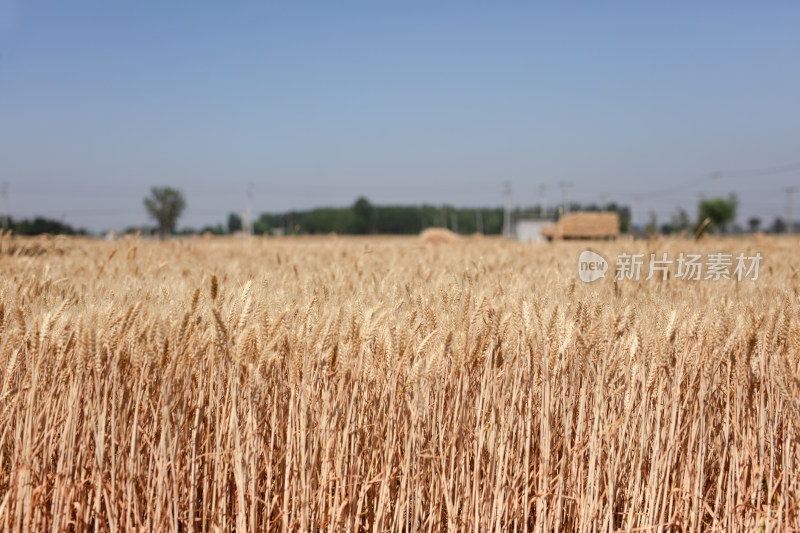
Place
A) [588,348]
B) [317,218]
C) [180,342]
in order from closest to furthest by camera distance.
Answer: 1. [180,342]
2. [588,348]
3. [317,218]

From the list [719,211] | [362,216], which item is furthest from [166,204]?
[719,211]

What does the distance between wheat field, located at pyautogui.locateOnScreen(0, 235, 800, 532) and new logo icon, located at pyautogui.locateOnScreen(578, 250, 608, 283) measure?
5.35ft

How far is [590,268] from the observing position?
3.82m

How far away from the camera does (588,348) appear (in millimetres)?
1646

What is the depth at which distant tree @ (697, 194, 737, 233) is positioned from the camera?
193 feet

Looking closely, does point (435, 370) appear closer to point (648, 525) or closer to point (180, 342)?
point (180, 342)

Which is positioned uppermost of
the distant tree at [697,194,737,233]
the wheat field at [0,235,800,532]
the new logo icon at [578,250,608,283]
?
the distant tree at [697,194,737,233]

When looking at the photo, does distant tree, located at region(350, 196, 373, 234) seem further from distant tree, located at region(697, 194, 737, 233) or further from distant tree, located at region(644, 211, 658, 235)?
distant tree, located at region(644, 211, 658, 235)

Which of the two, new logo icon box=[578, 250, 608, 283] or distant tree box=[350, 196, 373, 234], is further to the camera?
distant tree box=[350, 196, 373, 234]

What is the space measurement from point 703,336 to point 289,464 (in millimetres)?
1434

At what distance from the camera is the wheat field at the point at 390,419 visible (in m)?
1.56

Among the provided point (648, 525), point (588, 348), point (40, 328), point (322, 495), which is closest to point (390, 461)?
point (322, 495)

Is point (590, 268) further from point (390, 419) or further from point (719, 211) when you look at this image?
point (719, 211)

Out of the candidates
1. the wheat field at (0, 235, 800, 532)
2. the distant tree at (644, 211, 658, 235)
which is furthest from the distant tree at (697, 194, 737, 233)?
the wheat field at (0, 235, 800, 532)
